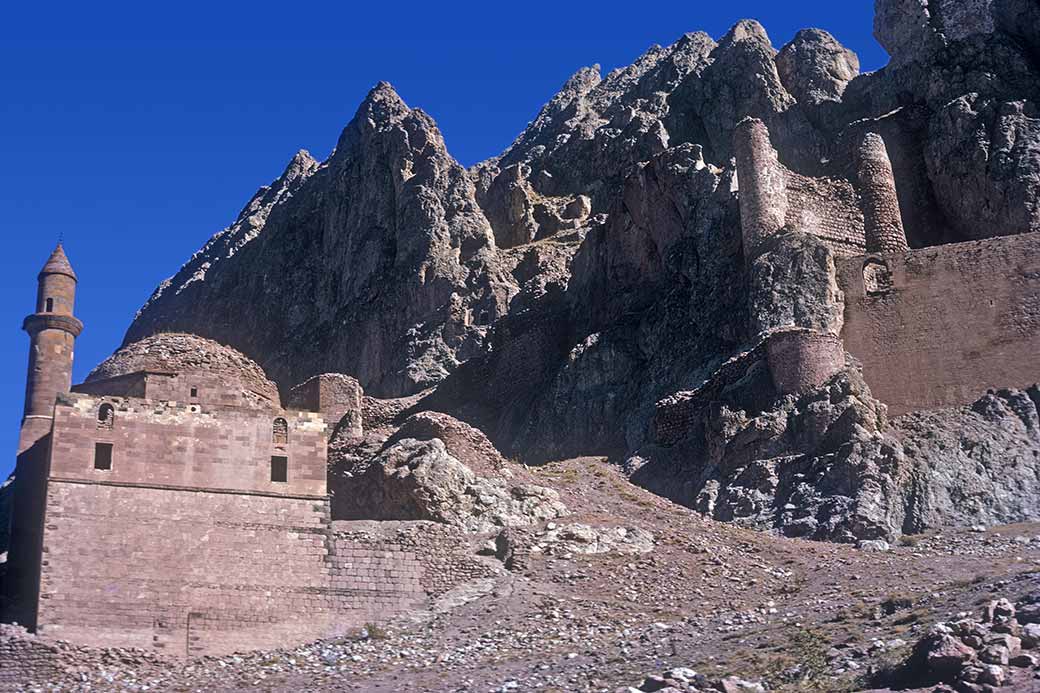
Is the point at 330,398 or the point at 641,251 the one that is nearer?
the point at 330,398

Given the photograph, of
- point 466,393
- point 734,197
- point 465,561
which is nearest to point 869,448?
point 465,561

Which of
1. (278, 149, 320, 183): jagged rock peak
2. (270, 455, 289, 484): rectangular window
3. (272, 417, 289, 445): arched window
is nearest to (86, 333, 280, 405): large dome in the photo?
(272, 417, 289, 445): arched window

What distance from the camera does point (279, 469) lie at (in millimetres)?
38594

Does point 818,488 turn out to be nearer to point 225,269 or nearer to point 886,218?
point 886,218

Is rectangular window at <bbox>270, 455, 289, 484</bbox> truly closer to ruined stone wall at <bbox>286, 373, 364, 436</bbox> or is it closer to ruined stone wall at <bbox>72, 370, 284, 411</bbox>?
ruined stone wall at <bbox>72, 370, 284, 411</bbox>

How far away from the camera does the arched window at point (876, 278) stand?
48.0 m

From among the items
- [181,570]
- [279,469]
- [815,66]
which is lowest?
[181,570]

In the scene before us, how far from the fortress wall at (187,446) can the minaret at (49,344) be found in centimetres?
665

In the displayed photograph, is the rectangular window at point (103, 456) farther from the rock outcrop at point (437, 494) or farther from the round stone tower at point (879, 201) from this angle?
→ the round stone tower at point (879, 201)

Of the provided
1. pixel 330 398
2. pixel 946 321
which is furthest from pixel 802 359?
pixel 330 398

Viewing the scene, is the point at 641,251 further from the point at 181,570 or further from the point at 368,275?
the point at 181,570

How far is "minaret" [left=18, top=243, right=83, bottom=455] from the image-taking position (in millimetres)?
44344

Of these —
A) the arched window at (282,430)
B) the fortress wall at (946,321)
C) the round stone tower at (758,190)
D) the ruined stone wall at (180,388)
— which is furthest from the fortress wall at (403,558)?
the round stone tower at (758,190)

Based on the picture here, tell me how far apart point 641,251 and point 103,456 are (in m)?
25.4
